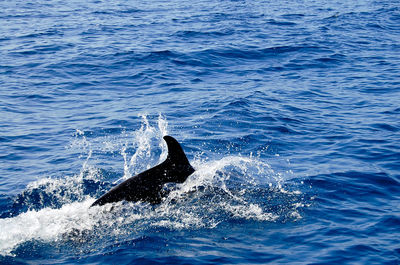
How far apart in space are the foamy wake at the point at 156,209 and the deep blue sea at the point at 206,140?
0.12 ft

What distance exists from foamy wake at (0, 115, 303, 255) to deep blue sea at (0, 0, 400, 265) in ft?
0.12

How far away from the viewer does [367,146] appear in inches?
592

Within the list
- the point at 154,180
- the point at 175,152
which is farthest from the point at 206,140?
the point at 154,180

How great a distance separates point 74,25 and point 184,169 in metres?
24.6

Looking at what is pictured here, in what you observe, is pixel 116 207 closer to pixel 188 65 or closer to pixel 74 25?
pixel 188 65

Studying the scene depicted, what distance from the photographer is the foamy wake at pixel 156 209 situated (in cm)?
995

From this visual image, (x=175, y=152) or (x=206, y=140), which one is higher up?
(x=175, y=152)

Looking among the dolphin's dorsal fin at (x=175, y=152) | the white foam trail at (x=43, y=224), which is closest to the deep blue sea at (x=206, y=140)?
the white foam trail at (x=43, y=224)

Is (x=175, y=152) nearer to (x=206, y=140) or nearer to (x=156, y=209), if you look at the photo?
(x=156, y=209)

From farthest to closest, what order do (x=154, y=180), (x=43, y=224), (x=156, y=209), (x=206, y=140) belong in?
(x=206, y=140)
(x=154, y=180)
(x=156, y=209)
(x=43, y=224)

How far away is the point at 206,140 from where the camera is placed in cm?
1552

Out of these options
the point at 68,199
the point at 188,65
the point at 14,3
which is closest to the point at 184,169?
the point at 68,199

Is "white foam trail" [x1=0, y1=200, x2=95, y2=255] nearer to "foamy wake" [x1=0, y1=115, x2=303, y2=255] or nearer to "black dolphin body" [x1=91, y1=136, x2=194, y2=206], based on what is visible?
"foamy wake" [x1=0, y1=115, x2=303, y2=255]

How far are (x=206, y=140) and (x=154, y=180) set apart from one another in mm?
→ 4987
